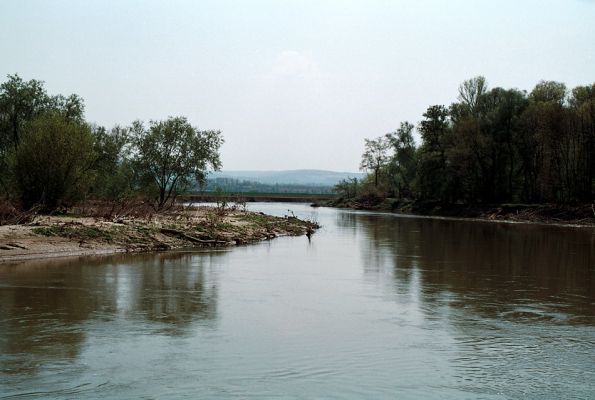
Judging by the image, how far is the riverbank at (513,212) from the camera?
68750 millimetres

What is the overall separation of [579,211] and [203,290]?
5933 centimetres

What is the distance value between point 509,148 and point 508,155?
2.45 m

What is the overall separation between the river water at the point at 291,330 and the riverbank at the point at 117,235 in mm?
2324

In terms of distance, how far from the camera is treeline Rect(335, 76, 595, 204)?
72.9 meters

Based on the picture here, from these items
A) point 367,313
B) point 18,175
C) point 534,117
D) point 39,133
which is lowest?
point 367,313

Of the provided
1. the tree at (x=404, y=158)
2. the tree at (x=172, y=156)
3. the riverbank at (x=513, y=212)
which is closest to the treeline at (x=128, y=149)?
the tree at (x=172, y=156)

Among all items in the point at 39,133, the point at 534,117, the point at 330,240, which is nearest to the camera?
the point at 39,133

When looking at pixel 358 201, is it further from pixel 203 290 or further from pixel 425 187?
pixel 203 290

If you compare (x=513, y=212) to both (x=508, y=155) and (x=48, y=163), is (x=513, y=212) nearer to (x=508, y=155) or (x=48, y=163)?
(x=508, y=155)

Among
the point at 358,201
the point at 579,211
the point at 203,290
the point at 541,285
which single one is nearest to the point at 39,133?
the point at 203,290

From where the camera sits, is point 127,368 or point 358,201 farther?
point 358,201

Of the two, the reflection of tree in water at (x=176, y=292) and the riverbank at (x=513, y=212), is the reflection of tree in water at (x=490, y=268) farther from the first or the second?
the riverbank at (x=513, y=212)

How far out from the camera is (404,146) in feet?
375

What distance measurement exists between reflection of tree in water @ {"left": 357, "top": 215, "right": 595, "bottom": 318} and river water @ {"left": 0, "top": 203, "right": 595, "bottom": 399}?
0.50ft
